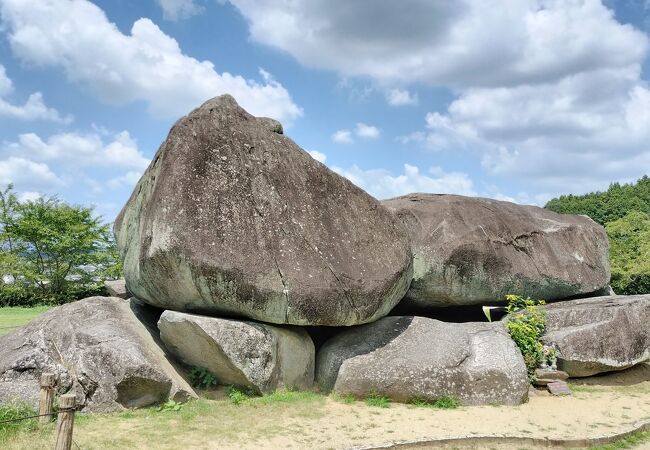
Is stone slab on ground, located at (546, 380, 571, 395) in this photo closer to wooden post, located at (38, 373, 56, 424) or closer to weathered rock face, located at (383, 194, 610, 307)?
weathered rock face, located at (383, 194, 610, 307)

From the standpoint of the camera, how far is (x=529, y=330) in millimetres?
13375

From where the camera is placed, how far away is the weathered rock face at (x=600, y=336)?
1318 centimetres

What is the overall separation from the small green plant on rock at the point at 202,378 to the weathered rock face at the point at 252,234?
127 centimetres

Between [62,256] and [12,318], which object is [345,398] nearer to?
[12,318]

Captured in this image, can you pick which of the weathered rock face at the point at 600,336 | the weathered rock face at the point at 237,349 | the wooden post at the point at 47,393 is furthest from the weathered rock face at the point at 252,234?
the weathered rock face at the point at 600,336

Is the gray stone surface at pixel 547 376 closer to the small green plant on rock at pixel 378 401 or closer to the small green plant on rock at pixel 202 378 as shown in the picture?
the small green plant on rock at pixel 378 401

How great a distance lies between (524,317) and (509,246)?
255cm

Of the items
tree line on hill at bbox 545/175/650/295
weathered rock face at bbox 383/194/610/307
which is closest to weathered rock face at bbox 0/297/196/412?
weathered rock face at bbox 383/194/610/307

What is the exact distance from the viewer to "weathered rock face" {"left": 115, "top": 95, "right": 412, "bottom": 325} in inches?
424

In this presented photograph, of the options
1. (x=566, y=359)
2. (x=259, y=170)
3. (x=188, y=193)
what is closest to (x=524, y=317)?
(x=566, y=359)

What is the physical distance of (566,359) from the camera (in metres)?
13.1

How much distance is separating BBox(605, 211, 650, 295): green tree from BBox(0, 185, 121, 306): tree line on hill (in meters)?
30.2

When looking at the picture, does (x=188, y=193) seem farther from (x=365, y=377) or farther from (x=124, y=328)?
(x=365, y=377)

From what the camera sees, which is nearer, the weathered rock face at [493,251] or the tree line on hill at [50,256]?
the weathered rock face at [493,251]
